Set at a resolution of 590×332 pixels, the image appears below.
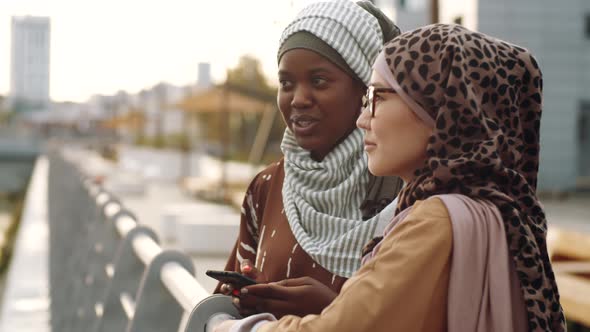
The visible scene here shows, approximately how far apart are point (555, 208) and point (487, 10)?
21.9 ft

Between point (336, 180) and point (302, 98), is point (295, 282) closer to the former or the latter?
point (336, 180)

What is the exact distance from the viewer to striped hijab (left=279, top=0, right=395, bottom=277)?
7.13 feet

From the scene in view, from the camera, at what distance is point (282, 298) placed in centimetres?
Result: 190

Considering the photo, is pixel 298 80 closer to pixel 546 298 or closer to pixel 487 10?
pixel 546 298

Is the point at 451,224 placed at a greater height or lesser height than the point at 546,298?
greater

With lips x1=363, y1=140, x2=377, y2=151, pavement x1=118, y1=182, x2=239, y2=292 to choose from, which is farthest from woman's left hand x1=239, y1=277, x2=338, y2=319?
pavement x1=118, y1=182, x2=239, y2=292

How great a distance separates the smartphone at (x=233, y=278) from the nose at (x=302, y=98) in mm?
560

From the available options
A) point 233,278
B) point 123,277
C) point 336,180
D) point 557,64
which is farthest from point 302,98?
point 557,64

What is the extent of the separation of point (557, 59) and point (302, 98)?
86.5ft

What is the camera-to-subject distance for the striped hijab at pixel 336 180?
7.13ft

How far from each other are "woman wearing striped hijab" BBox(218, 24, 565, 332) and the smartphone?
138 mm

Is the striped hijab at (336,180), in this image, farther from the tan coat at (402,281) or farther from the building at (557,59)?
the building at (557,59)

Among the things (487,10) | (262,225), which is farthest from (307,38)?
(487,10)

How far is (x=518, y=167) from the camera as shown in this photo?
174 cm
